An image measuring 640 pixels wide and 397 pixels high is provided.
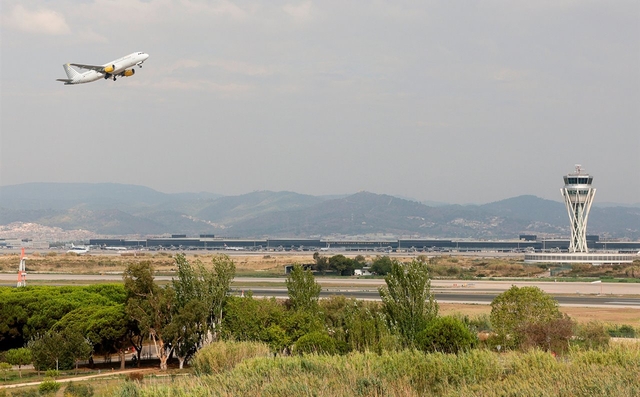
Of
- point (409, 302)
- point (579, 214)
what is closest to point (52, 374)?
point (409, 302)

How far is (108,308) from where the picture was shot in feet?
204

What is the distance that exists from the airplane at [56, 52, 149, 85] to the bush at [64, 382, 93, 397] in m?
45.2

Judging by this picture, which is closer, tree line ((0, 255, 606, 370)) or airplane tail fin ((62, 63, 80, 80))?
tree line ((0, 255, 606, 370))

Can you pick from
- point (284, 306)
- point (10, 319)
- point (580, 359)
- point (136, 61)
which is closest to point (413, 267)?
point (284, 306)

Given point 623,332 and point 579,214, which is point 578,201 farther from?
point 623,332

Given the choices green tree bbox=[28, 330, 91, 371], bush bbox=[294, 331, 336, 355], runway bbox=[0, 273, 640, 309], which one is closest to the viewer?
bush bbox=[294, 331, 336, 355]

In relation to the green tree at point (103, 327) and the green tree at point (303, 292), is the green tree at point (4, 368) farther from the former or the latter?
the green tree at point (303, 292)

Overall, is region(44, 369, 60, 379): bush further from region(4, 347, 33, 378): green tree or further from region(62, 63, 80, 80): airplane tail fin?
region(62, 63, 80, 80): airplane tail fin

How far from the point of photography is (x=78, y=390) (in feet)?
145

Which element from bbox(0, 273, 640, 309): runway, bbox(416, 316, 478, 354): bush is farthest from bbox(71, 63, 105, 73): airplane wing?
bbox(416, 316, 478, 354): bush

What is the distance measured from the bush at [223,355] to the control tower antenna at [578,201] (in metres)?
127

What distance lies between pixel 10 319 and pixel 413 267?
34.3 m

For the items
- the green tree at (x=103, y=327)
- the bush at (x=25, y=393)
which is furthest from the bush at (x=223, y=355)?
the green tree at (x=103, y=327)

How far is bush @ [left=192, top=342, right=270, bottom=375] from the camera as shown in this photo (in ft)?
146
